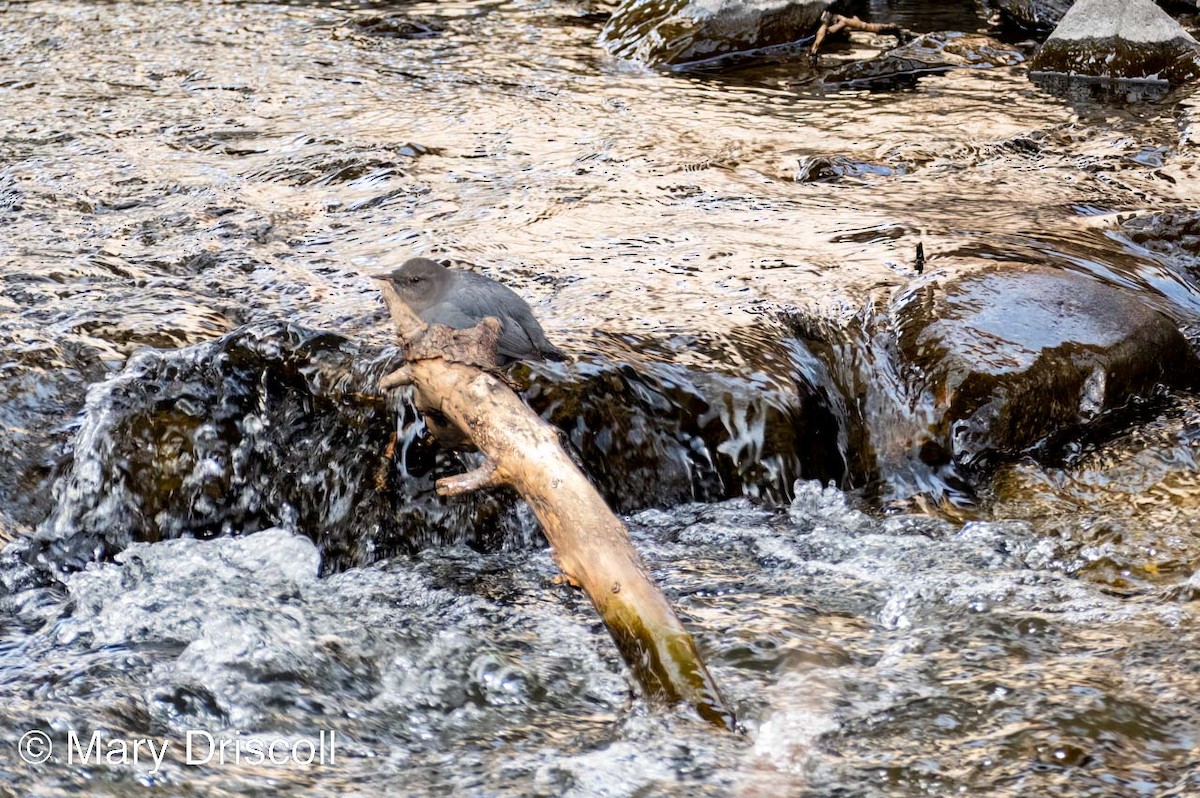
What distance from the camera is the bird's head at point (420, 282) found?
151 inches

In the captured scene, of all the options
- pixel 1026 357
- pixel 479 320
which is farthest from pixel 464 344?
pixel 1026 357

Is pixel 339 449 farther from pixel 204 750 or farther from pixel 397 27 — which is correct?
pixel 397 27

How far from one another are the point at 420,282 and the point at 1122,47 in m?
6.85

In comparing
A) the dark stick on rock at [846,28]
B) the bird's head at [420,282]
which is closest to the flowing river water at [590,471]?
the bird's head at [420,282]

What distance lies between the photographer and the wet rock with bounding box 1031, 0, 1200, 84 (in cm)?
862

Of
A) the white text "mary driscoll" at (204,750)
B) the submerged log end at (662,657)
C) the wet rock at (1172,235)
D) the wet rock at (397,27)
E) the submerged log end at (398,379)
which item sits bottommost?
the white text "mary driscoll" at (204,750)

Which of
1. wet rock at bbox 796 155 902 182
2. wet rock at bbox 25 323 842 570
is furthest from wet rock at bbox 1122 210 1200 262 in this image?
wet rock at bbox 25 323 842 570

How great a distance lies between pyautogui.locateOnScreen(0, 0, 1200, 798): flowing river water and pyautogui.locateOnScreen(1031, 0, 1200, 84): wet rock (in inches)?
54.0

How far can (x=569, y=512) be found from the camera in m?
2.87

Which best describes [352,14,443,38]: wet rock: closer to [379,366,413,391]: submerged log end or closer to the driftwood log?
[379,366,413,391]: submerged log end

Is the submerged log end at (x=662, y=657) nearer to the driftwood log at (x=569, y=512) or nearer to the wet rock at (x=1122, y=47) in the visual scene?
the driftwood log at (x=569, y=512)

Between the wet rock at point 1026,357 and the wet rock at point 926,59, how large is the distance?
14.2 ft

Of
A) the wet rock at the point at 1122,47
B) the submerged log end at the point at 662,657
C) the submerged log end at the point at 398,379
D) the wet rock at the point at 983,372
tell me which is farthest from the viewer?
the wet rock at the point at 1122,47

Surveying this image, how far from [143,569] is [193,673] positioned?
766mm
